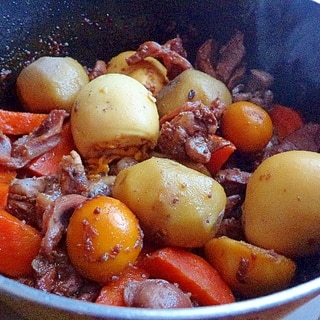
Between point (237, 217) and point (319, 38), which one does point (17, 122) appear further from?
point (319, 38)

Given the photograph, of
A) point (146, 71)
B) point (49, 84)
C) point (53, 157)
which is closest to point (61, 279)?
point (53, 157)

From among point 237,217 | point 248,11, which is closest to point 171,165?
point 237,217

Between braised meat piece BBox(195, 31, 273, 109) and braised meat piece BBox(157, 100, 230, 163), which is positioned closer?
braised meat piece BBox(157, 100, 230, 163)

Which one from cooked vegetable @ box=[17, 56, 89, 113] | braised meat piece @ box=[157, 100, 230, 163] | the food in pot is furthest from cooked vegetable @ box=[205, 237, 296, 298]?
cooked vegetable @ box=[17, 56, 89, 113]

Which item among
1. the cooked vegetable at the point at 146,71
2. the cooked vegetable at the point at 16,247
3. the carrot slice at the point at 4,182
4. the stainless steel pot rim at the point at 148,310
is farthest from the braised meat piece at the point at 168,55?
the stainless steel pot rim at the point at 148,310

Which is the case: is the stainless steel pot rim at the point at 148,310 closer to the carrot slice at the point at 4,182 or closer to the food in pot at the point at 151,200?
the food in pot at the point at 151,200

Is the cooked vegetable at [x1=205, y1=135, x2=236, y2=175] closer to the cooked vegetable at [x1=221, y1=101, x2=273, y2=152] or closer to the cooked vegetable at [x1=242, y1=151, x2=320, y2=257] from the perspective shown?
the cooked vegetable at [x1=221, y1=101, x2=273, y2=152]

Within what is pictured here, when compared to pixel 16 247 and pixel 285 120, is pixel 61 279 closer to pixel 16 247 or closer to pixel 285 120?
pixel 16 247
